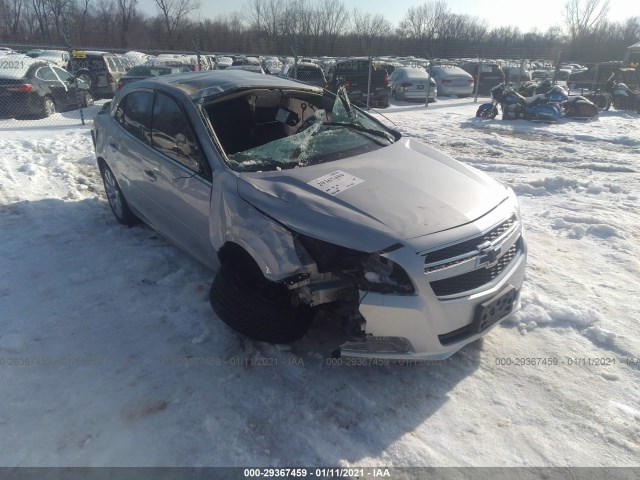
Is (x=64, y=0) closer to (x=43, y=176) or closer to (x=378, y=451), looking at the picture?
(x=43, y=176)

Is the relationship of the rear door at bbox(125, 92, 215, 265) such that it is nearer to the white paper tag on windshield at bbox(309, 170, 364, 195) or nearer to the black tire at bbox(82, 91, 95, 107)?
the white paper tag on windshield at bbox(309, 170, 364, 195)

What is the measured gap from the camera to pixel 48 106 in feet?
40.0

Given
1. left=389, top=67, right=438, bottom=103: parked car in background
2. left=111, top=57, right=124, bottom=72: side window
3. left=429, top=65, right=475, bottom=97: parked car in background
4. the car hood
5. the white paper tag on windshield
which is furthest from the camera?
left=429, top=65, right=475, bottom=97: parked car in background

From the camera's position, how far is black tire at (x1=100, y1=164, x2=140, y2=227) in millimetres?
4914

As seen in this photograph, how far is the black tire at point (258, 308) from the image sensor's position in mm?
2797

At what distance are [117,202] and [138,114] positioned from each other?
1133 millimetres

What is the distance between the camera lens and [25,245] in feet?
14.8

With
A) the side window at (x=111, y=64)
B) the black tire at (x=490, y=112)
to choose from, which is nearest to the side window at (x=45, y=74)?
the side window at (x=111, y=64)

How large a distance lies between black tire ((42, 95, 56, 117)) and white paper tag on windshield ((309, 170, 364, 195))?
11959mm

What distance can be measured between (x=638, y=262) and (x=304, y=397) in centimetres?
360

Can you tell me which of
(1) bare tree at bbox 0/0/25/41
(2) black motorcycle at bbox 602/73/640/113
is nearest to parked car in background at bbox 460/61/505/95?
(2) black motorcycle at bbox 602/73/640/113

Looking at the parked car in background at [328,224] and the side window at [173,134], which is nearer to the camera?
the parked car in background at [328,224]

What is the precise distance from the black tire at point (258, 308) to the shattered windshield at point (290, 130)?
2.71ft

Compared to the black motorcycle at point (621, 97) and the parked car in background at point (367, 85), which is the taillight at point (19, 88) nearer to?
the parked car in background at point (367, 85)
